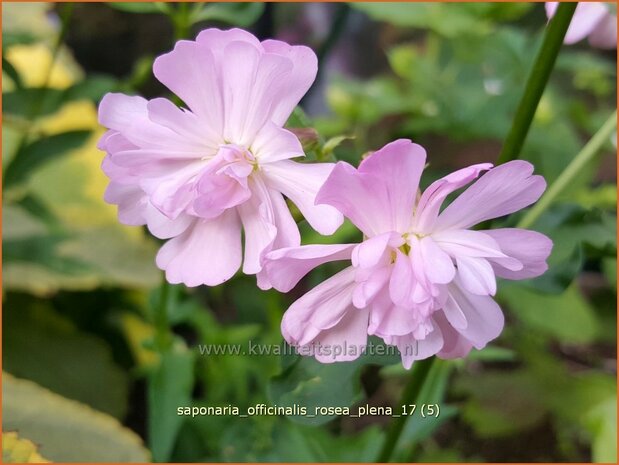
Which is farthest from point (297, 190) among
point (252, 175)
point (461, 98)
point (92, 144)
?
point (92, 144)

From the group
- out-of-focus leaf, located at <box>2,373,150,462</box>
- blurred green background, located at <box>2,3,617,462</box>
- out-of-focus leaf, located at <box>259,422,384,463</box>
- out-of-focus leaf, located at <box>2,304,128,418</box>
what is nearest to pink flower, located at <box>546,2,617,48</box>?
blurred green background, located at <box>2,3,617,462</box>

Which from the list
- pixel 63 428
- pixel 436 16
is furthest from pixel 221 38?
pixel 436 16

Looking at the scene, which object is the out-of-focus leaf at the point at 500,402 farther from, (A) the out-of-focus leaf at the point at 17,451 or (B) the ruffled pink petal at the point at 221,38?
(B) the ruffled pink petal at the point at 221,38

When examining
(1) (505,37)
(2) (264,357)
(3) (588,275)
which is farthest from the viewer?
(3) (588,275)

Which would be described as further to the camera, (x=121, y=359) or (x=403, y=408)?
(x=121, y=359)

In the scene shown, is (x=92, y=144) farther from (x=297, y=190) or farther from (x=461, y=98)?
(x=297, y=190)

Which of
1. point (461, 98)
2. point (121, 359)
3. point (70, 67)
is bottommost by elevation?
point (121, 359)
